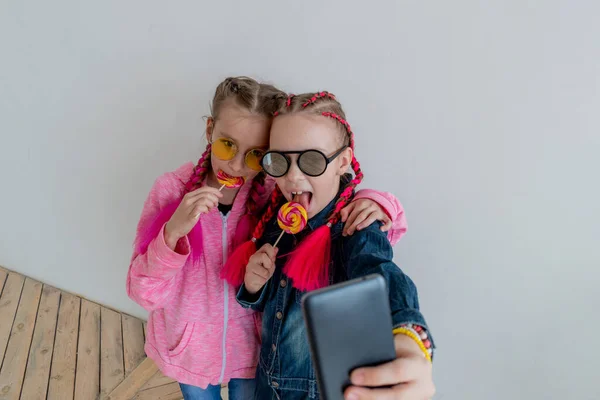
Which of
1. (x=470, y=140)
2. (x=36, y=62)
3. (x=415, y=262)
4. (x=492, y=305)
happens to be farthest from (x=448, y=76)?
(x=36, y=62)

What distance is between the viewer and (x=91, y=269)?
2.26 m

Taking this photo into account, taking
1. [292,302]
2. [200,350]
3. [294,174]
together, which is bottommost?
[200,350]

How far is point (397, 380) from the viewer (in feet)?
1.87

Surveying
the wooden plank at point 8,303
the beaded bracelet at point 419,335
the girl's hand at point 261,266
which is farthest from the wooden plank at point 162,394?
the beaded bracelet at point 419,335

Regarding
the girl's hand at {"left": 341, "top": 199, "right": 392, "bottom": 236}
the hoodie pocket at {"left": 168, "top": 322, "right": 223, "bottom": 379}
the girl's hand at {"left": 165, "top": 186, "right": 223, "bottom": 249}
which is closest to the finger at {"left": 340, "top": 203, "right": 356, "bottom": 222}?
the girl's hand at {"left": 341, "top": 199, "right": 392, "bottom": 236}

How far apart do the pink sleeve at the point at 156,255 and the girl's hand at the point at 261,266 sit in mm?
177

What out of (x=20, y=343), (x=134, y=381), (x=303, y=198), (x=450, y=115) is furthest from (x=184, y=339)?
(x=20, y=343)

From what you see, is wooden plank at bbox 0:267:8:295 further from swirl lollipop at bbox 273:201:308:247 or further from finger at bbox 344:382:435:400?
finger at bbox 344:382:435:400

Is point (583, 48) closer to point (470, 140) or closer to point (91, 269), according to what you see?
point (470, 140)

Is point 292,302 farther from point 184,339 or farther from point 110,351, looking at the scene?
point 110,351

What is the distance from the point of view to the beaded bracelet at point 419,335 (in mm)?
670

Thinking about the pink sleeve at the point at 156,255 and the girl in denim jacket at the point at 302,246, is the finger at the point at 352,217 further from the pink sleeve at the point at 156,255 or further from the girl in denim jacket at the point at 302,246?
the pink sleeve at the point at 156,255

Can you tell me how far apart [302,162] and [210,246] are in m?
0.46

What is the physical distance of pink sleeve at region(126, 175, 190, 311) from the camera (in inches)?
42.4
